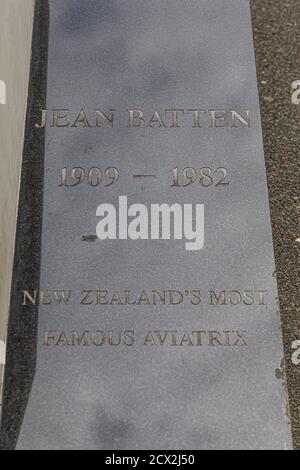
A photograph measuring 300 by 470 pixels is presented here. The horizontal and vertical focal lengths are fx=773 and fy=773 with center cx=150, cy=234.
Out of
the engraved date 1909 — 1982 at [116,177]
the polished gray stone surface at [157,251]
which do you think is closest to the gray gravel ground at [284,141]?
the polished gray stone surface at [157,251]

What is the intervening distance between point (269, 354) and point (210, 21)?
2.14 metres

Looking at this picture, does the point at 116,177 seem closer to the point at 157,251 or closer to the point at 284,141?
the point at 157,251

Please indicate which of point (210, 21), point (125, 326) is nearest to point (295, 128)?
point (210, 21)

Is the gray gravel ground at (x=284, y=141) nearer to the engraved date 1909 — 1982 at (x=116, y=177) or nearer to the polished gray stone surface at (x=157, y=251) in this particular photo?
the polished gray stone surface at (x=157, y=251)

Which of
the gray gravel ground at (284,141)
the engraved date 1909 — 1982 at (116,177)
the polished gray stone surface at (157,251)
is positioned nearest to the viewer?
the polished gray stone surface at (157,251)

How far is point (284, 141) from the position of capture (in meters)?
5.50

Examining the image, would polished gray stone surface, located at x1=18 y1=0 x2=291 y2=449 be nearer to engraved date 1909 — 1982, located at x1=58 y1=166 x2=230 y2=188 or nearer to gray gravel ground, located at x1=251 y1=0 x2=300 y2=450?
engraved date 1909 — 1982, located at x1=58 y1=166 x2=230 y2=188

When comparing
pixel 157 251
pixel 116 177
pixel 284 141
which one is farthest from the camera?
pixel 284 141

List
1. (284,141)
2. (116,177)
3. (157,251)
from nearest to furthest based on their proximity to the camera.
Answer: (157,251) → (116,177) → (284,141)

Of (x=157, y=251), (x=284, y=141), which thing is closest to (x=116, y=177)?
(x=157, y=251)

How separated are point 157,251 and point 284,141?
186 centimetres

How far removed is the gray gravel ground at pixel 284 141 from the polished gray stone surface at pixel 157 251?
65 centimetres

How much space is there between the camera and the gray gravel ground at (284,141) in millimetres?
4590

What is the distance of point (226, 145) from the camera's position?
14.2ft
